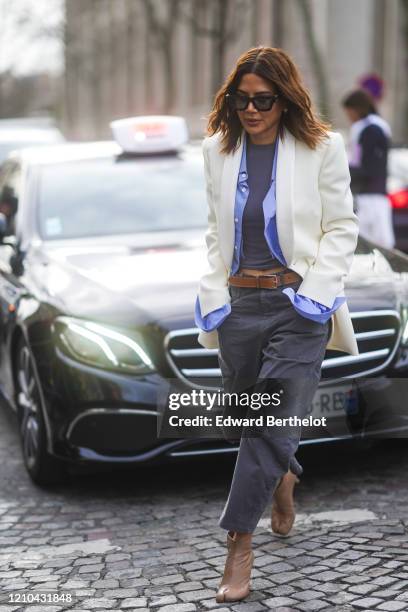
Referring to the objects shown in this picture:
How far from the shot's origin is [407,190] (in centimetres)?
1195

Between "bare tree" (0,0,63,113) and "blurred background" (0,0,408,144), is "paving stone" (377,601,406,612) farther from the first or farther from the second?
"bare tree" (0,0,63,113)

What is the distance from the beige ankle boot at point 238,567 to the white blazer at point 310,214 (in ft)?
2.56

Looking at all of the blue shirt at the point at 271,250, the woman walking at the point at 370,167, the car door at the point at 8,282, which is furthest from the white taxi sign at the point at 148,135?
the blue shirt at the point at 271,250

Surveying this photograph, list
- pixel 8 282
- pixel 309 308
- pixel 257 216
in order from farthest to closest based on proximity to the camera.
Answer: pixel 8 282 < pixel 257 216 < pixel 309 308

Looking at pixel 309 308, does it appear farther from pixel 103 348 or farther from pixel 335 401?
pixel 103 348

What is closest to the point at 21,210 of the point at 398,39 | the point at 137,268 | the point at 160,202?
the point at 160,202

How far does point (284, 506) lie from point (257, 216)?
3.86ft

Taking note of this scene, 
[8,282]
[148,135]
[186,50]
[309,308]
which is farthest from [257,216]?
[186,50]

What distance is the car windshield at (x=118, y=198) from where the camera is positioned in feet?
21.2

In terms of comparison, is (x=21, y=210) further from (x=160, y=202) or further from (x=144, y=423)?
(x=144, y=423)

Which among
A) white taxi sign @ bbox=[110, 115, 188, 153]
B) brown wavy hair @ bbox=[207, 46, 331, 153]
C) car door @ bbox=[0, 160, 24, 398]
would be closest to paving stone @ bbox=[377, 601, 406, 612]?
brown wavy hair @ bbox=[207, 46, 331, 153]

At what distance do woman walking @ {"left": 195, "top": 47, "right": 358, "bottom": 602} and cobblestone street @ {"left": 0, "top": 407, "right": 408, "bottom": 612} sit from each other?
0.86 ft

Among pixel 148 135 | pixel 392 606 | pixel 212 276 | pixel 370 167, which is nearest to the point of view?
pixel 392 606

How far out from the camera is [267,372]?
3908 millimetres
